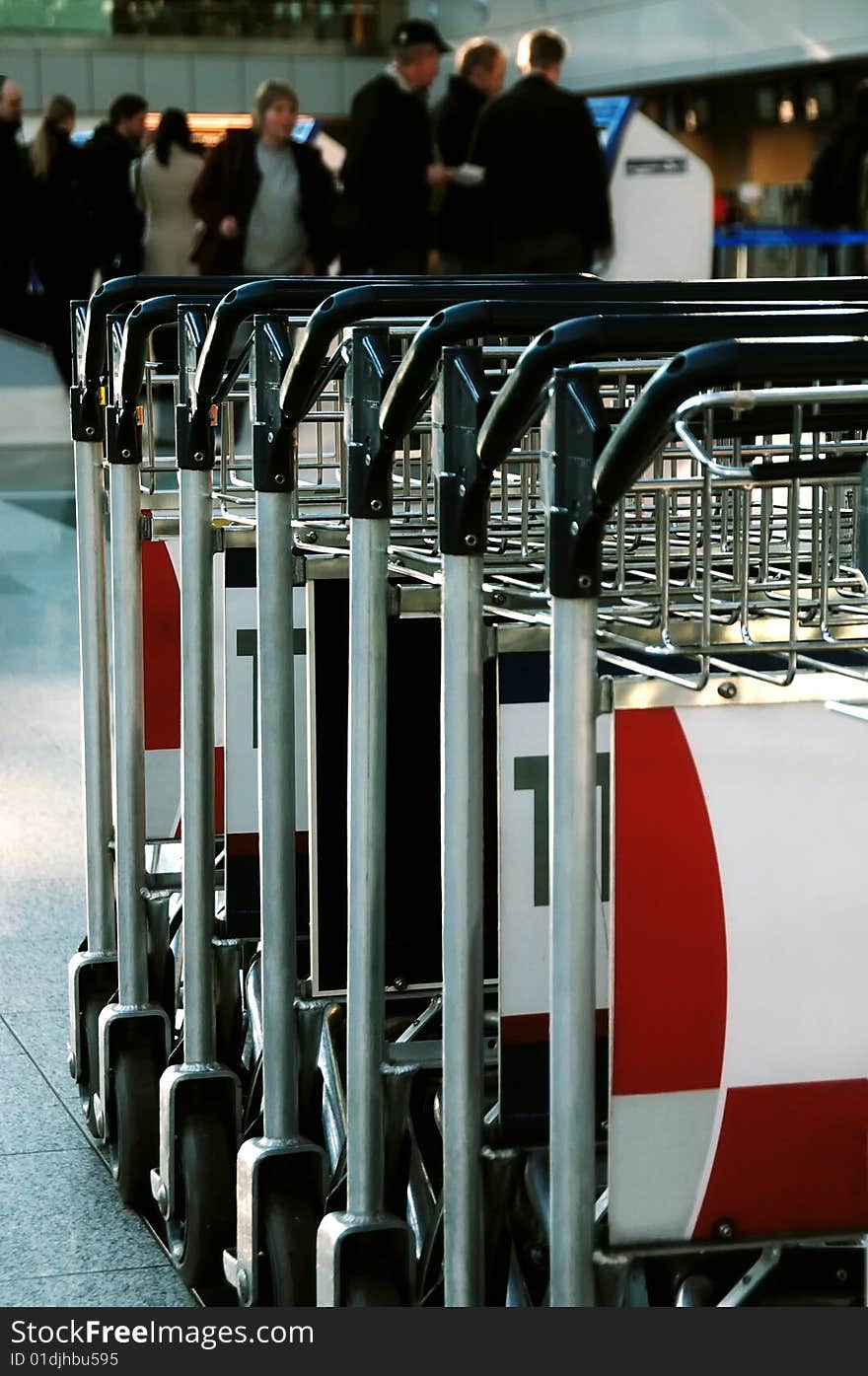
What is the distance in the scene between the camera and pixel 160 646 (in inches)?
123

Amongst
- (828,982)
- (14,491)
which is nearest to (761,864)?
(828,982)

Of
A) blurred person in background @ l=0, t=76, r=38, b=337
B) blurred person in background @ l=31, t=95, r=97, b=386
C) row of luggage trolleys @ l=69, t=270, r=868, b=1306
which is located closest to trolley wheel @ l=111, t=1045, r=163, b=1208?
row of luggage trolleys @ l=69, t=270, r=868, b=1306

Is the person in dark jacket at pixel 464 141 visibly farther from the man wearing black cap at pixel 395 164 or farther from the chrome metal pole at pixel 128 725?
the chrome metal pole at pixel 128 725

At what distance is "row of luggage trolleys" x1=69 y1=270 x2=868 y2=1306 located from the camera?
5.61ft

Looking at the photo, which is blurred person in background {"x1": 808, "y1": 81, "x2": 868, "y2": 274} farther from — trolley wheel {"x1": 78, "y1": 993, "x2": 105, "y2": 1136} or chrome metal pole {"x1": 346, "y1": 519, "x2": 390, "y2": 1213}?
chrome metal pole {"x1": 346, "y1": 519, "x2": 390, "y2": 1213}

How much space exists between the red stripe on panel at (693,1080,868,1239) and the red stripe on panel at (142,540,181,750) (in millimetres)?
1517

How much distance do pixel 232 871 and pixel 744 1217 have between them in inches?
46.6

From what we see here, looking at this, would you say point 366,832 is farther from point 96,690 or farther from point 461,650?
point 96,690

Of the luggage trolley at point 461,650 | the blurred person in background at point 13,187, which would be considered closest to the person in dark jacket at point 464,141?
the blurred person in background at point 13,187

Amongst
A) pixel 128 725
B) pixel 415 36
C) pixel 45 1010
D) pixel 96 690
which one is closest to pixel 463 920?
pixel 128 725

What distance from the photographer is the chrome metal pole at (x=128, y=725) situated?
2.74 m

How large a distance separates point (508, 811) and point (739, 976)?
293 mm

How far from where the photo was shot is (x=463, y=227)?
1046 cm

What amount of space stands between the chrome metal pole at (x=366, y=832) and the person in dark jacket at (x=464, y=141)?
7993 mm
